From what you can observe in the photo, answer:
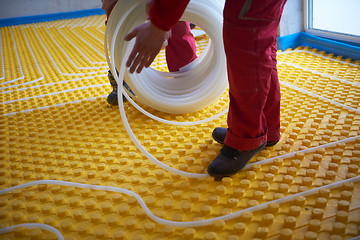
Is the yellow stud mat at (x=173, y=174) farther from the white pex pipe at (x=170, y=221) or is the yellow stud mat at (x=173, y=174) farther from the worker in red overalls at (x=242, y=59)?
the worker in red overalls at (x=242, y=59)

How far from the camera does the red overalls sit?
A: 1.21 m

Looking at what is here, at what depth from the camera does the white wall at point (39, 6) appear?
20.7ft

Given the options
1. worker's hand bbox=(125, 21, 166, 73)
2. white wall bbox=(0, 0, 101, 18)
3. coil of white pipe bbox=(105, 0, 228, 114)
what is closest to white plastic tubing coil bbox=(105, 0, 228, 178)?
coil of white pipe bbox=(105, 0, 228, 114)

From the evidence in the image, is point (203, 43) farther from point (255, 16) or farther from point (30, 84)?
point (255, 16)

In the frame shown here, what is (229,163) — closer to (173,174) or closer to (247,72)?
(173,174)

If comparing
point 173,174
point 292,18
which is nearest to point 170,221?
point 173,174

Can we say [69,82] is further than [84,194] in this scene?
Yes

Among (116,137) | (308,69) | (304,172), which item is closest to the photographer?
(304,172)

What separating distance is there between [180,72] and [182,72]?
14 millimetres

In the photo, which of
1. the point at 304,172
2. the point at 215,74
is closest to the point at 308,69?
the point at 215,74

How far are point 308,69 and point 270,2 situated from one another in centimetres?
159

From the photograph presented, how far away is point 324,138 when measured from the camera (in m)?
1.72

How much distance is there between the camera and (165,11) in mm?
1067

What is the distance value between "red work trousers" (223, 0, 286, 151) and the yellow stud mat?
20cm
